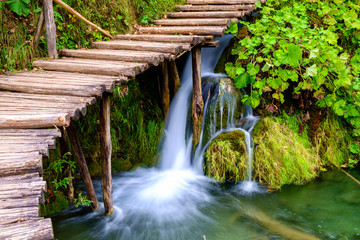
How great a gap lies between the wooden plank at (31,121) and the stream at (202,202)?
7.83 feet

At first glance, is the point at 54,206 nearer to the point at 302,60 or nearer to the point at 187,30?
the point at 187,30

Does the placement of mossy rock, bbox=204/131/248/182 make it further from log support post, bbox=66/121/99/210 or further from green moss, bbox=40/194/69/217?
green moss, bbox=40/194/69/217

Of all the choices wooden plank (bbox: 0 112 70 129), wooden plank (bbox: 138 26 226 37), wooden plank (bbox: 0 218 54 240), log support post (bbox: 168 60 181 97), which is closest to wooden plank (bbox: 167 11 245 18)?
wooden plank (bbox: 138 26 226 37)

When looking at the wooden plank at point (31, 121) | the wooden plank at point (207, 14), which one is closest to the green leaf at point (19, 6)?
the wooden plank at point (31, 121)

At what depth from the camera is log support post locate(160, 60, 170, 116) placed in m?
6.49

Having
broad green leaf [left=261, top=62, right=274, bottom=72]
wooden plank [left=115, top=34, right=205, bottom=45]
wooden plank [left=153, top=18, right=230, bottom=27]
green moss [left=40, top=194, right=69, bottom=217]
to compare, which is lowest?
green moss [left=40, top=194, right=69, bottom=217]

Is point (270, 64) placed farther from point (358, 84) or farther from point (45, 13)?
point (45, 13)

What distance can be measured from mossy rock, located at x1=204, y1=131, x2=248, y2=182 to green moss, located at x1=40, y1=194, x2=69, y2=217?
271 cm

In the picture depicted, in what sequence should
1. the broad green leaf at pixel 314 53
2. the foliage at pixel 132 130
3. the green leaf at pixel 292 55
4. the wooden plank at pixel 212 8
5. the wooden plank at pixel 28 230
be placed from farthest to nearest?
1. the wooden plank at pixel 212 8
2. the broad green leaf at pixel 314 53
3. the green leaf at pixel 292 55
4. the foliage at pixel 132 130
5. the wooden plank at pixel 28 230

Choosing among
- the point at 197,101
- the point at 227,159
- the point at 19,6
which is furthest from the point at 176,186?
the point at 19,6

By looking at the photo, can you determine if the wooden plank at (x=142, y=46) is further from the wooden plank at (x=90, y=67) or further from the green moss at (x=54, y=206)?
the green moss at (x=54, y=206)

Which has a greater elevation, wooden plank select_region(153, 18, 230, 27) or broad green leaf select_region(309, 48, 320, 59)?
wooden plank select_region(153, 18, 230, 27)

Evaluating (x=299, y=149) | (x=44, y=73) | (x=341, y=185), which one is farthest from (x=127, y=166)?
(x=341, y=185)

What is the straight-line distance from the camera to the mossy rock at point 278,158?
5.93 m
